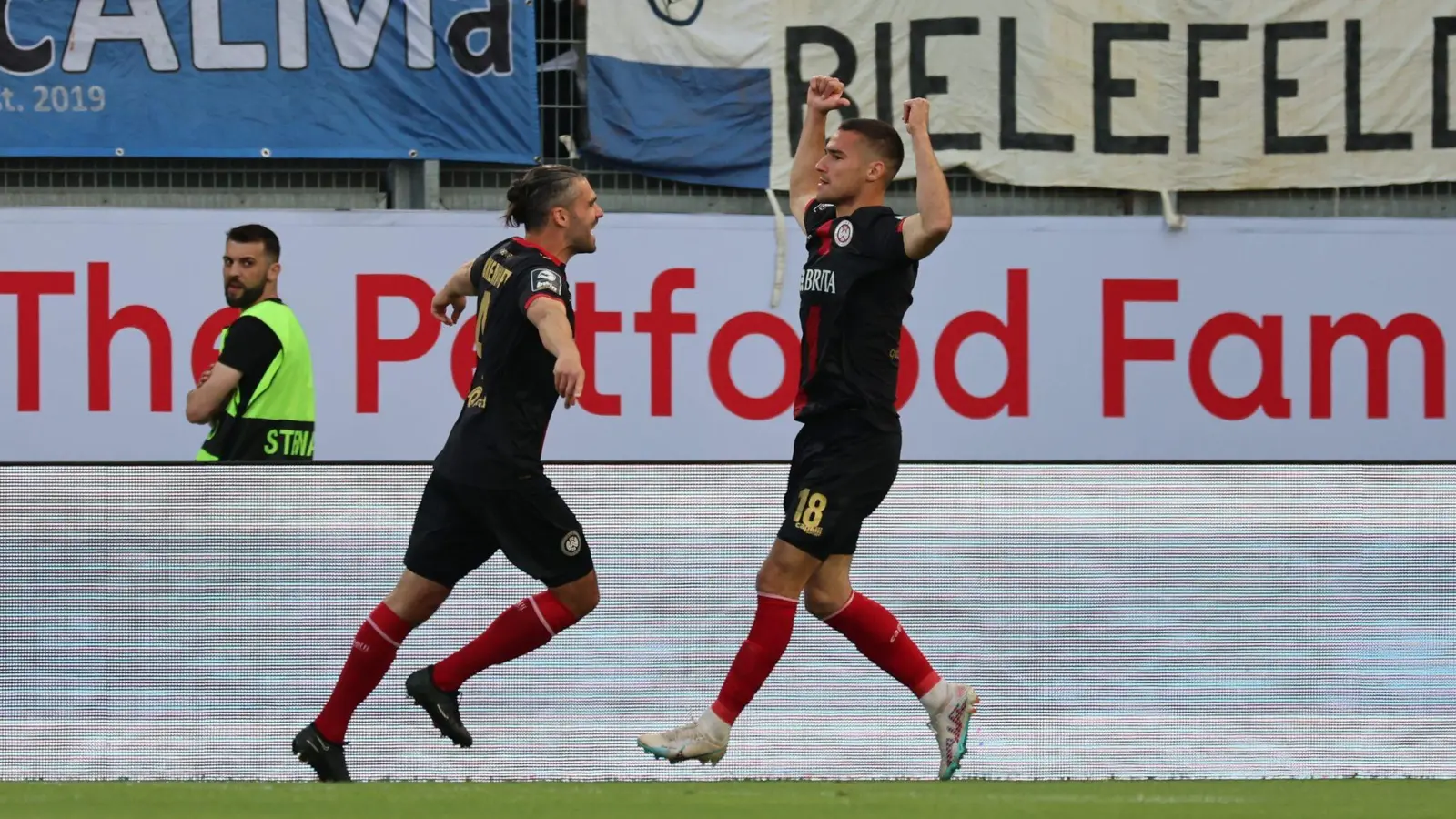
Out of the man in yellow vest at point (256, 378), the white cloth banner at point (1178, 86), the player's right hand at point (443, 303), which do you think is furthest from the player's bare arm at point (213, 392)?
the white cloth banner at point (1178, 86)

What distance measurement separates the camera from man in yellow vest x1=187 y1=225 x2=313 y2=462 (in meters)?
6.83

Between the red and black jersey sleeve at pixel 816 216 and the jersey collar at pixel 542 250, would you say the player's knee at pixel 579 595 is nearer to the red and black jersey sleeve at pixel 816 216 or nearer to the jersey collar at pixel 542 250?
the jersey collar at pixel 542 250

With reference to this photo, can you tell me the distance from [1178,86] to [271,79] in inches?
183

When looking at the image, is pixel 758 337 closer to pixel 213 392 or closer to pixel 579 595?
pixel 213 392

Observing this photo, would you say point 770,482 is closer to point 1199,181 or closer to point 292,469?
point 292,469

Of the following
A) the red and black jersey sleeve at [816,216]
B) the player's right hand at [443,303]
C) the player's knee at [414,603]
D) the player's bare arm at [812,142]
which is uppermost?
the player's bare arm at [812,142]

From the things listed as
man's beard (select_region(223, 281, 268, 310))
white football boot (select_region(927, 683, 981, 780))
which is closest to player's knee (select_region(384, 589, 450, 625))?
white football boot (select_region(927, 683, 981, 780))

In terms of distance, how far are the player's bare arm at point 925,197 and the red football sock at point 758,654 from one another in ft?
3.05

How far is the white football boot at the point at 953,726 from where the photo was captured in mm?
5242

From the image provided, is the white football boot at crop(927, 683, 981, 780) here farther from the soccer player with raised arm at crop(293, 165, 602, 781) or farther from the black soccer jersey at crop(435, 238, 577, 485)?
the black soccer jersey at crop(435, 238, 577, 485)

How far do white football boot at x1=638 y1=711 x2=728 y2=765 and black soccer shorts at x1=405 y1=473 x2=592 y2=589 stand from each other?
0.47 metres

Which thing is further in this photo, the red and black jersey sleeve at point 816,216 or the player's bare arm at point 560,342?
the red and black jersey sleeve at point 816,216

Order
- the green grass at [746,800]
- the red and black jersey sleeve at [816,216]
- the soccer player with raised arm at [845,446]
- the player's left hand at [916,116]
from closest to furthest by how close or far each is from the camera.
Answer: the green grass at [746,800] < the player's left hand at [916,116] < the soccer player with raised arm at [845,446] < the red and black jersey sleeve at [816,216]

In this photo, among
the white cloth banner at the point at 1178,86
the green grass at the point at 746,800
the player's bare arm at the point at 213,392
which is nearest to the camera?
the green grass at the point at 746,800
